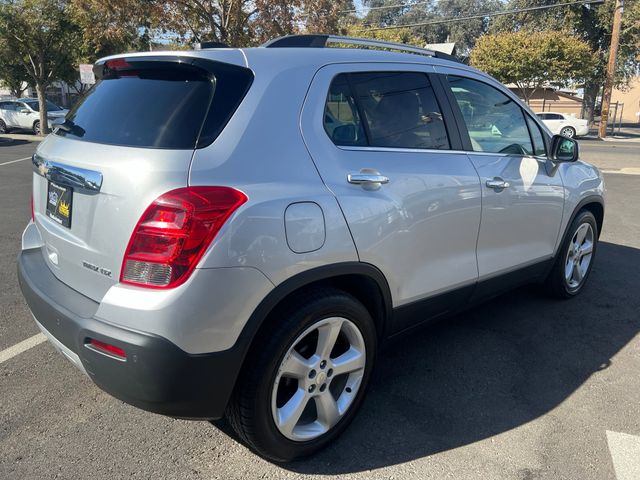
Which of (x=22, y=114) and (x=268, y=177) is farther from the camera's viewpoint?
(x=22, y=114)

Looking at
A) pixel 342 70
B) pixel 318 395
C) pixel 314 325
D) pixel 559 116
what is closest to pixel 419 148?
pixel 342 70

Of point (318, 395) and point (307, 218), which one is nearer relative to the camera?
point (307, 218)

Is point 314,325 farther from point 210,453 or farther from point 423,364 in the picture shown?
point 423,364

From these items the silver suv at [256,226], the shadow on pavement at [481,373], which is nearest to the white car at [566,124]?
the shadow on pavement at [481,373]

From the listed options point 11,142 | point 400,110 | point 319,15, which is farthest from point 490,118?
point 11,142

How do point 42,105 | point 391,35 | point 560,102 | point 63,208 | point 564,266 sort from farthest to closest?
point 560,102 → point 391,35 → point 42,105 → point 564,266 → point 63,208

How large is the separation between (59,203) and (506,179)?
2550mm

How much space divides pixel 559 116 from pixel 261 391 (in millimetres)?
29713

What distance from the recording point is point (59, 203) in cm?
250

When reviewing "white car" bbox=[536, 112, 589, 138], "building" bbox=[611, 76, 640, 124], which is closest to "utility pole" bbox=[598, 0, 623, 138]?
"white car" bbox=[536, 112, 589, 138]

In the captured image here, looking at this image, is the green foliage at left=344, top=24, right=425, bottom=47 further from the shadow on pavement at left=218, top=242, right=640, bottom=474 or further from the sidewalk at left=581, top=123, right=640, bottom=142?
the shadow on pavement at left=218, top=242, right=640, bottom=474

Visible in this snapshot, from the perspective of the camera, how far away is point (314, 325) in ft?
7.75

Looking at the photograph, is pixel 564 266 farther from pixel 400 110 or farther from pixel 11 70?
pixel 11 70

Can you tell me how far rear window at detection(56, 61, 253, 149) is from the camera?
2.15 metres
